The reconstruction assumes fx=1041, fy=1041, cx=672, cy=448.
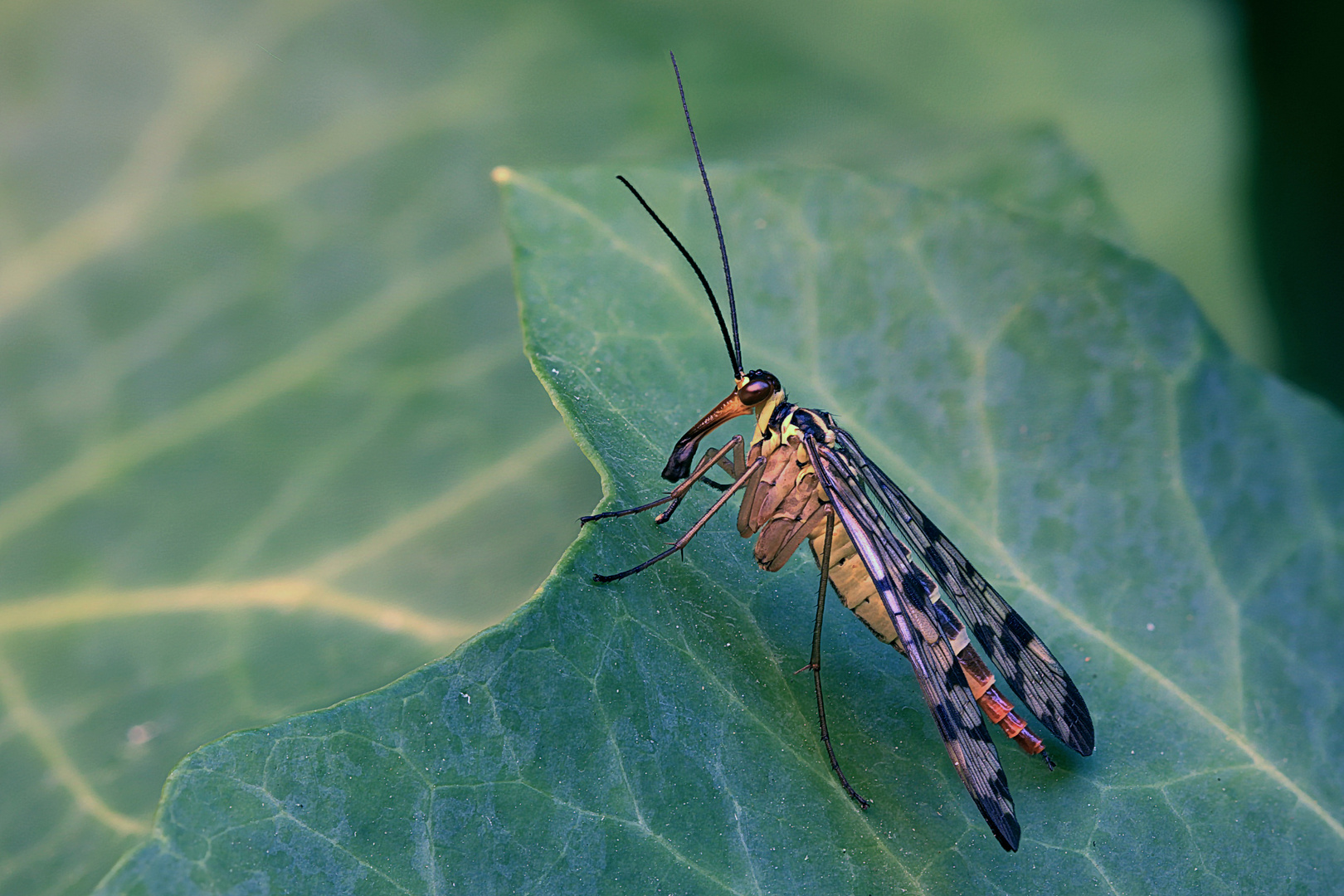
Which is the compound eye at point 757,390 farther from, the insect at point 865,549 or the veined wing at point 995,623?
the veined wing at point 995,623

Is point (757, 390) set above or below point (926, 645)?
Answer: above

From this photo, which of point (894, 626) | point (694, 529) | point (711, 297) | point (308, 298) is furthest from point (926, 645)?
point (308, 298)

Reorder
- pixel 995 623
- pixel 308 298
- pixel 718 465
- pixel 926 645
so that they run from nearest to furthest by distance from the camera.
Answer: pixel 926 645 < pixel 995 623 < pixel 718 465 < pixel 308 298

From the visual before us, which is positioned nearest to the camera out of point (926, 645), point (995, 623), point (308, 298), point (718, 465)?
point (926, 645)

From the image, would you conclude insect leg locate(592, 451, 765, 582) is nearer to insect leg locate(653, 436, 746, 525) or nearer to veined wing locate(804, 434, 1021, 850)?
insect leg locate(653, 436, 746, 525)

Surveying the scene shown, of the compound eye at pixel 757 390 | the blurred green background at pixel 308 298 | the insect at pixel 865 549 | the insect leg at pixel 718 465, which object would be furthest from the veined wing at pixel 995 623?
the blurred green background at pixel 308 298

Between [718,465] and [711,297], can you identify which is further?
[718,465]

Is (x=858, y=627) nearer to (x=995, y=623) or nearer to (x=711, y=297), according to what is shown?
(x=995, y=623)

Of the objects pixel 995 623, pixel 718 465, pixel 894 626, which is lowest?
pixel 995 623
